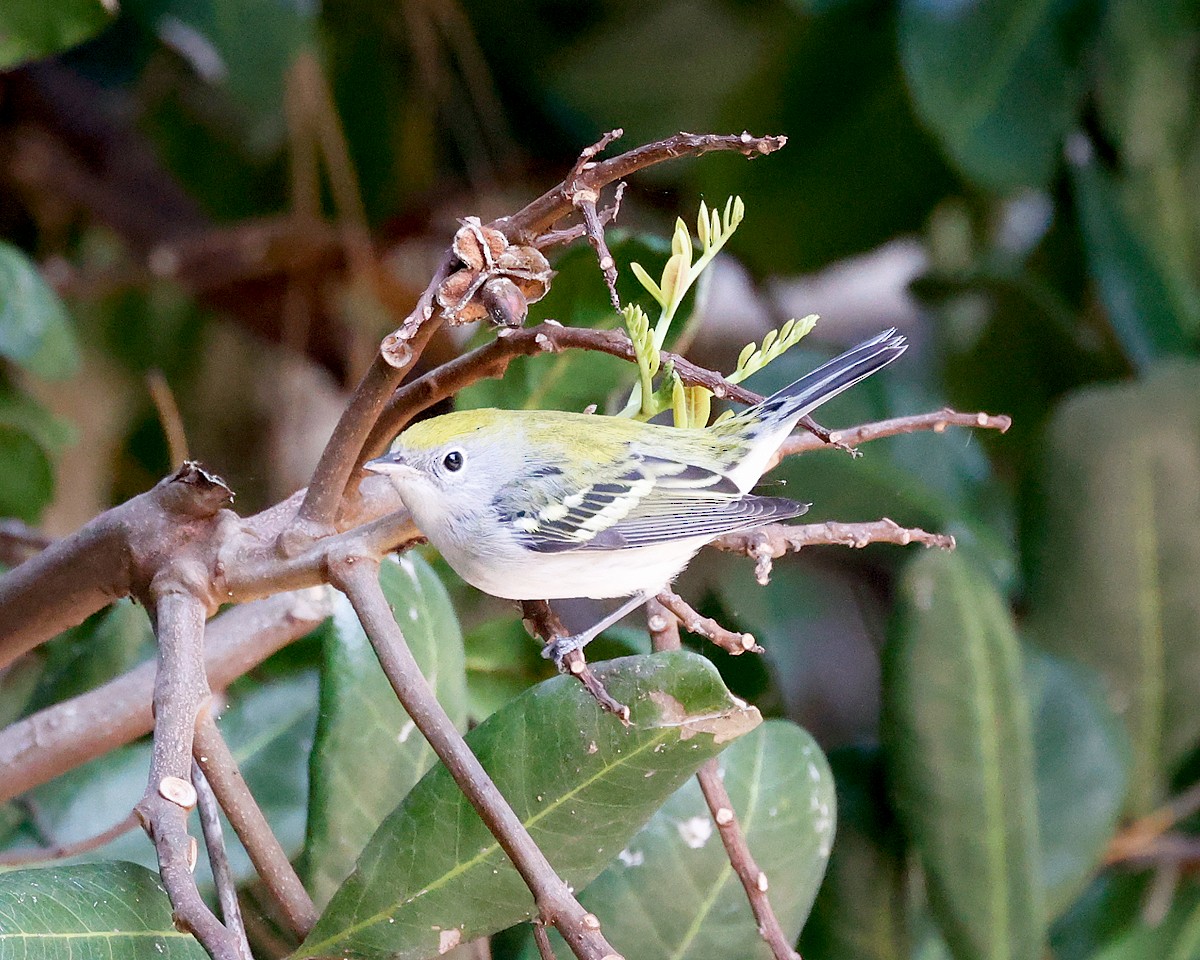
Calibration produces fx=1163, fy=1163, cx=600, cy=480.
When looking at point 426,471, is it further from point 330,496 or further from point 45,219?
point 45,219

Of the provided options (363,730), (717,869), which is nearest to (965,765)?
(717,869)

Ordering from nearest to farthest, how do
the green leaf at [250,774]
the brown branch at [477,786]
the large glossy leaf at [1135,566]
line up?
1. the brown branch at [477,786]
2. the green leaf at [250,774]
3. the large glossy leaf at [1135,566]

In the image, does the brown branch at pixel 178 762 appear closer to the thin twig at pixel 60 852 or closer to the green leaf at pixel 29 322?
the thin twig at pixel 60 852

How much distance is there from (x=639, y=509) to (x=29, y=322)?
2.39 feet

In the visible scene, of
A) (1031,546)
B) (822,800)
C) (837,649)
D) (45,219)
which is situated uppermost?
(45,219)

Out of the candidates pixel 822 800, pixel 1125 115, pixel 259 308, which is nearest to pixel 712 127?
pixel 1125 115

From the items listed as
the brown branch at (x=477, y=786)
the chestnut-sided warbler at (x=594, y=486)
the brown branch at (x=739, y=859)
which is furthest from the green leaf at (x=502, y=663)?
the brown branch at (x=477, y=786)

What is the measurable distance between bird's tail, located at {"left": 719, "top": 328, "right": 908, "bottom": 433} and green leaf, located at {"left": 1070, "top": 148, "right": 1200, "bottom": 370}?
0.79 meters

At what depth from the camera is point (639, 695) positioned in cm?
56

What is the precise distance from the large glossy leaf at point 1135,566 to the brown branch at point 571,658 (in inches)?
29.1

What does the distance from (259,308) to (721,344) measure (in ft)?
2.57

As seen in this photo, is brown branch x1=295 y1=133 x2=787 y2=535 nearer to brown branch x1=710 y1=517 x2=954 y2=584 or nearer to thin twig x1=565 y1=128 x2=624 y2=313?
thin twig x1=565 y1=128 x2=624 y2=313

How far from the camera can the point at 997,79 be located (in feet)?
4.70

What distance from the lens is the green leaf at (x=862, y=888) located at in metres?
1.03
